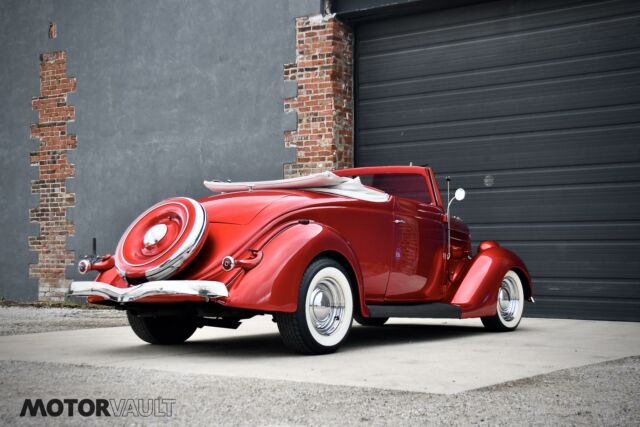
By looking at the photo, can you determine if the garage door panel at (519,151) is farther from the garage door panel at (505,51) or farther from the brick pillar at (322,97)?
the garage door panel at (505,51)

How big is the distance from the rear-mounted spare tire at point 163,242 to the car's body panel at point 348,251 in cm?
15

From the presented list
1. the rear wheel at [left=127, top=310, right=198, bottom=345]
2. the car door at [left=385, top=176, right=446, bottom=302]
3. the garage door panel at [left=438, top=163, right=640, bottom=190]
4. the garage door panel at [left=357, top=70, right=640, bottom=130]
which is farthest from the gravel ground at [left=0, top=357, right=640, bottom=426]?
the garage door panel at [left=357, top=70, right=640, bottom=130]

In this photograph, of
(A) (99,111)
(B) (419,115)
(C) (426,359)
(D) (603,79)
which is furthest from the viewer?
(A) (99,111)

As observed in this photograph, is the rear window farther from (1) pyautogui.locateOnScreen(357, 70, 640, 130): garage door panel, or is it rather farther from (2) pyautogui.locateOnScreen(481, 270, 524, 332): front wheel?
(1) pyautogui.locateOnScreen(357, 70, 640, 130): garage door panel

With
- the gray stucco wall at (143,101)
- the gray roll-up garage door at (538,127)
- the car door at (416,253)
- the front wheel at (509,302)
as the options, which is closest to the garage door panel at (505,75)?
the gray roll-up garage door at (538,127)

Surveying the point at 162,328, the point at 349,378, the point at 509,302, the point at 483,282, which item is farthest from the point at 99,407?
the point at 509,302

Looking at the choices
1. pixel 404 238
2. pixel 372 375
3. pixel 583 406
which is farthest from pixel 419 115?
pixel 583 406

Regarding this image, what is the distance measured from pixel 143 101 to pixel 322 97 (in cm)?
301

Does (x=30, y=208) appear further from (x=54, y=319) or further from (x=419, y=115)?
(x=419, y=115)

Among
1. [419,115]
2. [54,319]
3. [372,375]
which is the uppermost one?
[419,115]

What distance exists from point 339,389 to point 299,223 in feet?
5.59

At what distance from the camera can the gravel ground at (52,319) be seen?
331 inches

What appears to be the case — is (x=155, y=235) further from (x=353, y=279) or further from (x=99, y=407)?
(x=99, y=407)

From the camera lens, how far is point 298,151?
36.3ft
